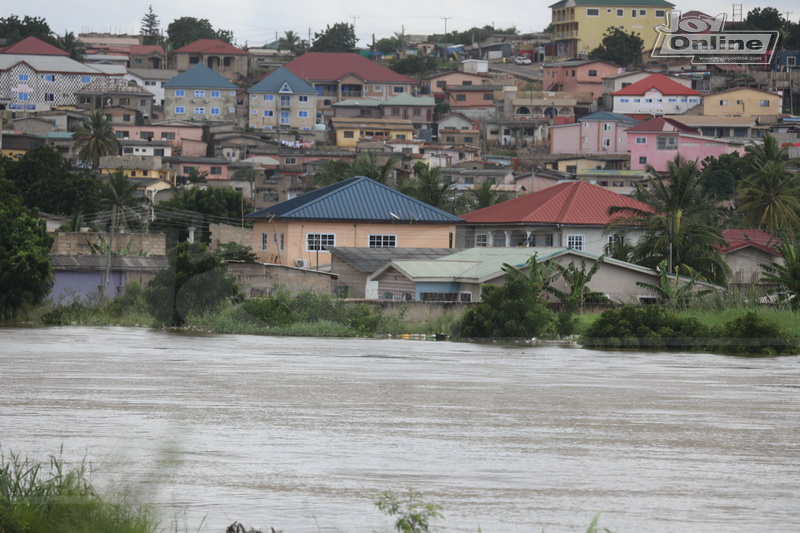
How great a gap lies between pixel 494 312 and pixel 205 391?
1425cm

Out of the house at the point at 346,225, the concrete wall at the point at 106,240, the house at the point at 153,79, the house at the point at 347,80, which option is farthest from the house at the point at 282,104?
the house at the point at 346,225

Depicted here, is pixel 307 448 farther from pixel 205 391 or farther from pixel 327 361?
pixel 327 361

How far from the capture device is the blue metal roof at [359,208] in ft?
157

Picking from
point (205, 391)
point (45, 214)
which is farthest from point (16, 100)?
point (205, 391)

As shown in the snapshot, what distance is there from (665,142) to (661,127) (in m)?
1.07

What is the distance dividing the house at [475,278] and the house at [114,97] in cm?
6466

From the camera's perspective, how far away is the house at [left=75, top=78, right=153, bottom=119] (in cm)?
10238

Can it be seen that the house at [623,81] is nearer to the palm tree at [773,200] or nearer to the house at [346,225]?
the palm tree at [773,200]

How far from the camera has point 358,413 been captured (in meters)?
18.0

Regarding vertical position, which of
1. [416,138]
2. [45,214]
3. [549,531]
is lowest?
[549,531]

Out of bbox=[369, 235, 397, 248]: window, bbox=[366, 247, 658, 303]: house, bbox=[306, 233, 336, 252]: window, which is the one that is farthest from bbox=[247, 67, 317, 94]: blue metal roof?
bbox=[366, 247, 658, 303]: house

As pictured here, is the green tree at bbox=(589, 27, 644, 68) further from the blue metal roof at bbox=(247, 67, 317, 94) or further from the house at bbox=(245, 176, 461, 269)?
the house at bbox=(245, 176, 461, 269)

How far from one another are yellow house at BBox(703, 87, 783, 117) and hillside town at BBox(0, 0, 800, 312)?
154 millimetres

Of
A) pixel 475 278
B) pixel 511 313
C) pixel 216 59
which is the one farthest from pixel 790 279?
pixel 216 59
